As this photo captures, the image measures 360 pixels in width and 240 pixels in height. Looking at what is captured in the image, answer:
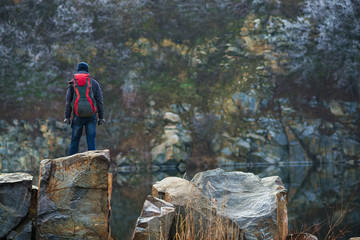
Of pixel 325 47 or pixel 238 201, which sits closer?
pixel 238 201

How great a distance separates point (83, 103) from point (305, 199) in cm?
841

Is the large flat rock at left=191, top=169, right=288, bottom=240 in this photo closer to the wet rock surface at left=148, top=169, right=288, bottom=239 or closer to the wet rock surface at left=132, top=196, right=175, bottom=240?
the wet rock surface at left=148, top=169, right=288, bottom=239

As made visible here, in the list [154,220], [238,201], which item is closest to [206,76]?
[238,201]

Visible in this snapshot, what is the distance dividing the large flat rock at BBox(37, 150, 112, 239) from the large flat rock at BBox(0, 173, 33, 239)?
12.7 inches

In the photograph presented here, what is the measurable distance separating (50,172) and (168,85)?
73.1 ft

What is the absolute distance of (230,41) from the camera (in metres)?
29.9

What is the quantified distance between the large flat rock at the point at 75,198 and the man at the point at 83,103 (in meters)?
1.55

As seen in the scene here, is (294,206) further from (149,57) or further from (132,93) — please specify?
(149,57)

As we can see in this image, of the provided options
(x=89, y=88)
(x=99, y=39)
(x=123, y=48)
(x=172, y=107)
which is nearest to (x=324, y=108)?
(x=172, y=107)

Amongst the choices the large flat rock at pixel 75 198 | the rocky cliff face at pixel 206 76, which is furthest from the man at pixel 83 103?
the rocky cliff face at pixel 206 76

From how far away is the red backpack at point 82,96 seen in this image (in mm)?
7789

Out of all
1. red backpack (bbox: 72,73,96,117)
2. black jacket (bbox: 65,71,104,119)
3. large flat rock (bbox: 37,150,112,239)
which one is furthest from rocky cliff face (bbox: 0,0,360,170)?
large flat rock (bbox: 37,150,112,239)

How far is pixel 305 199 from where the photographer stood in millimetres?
12648

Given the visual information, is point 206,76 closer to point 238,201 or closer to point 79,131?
point 79,131
